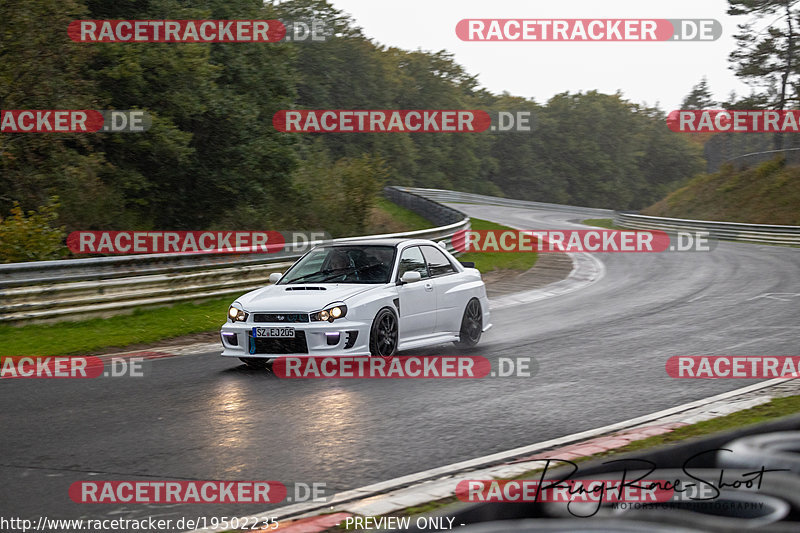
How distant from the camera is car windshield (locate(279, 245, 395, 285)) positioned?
10.4 meters

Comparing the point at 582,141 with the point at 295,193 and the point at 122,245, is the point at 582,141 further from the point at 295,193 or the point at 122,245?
the point at 122,245

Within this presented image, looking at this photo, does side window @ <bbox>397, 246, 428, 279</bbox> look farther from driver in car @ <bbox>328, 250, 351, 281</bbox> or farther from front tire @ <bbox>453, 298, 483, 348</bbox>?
front tire @ <bbox>453, 298, 483, 348</bbox>

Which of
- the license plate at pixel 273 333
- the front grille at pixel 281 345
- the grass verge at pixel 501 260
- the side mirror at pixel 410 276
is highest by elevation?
the side mirror at pixel 410 276

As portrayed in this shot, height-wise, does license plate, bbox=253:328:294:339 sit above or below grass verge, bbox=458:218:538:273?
below

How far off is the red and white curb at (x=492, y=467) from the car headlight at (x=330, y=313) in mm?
3459

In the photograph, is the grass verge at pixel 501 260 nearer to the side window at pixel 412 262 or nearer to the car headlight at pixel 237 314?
the side window at pixel 412 262

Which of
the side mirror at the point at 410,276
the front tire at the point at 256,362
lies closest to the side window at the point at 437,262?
the side mirror at the point at 410,276

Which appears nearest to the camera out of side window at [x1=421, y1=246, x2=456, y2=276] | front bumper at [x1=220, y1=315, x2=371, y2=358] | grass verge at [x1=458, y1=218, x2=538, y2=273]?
front bumper at [x1=220, y1=315, x2=371, y2=358]

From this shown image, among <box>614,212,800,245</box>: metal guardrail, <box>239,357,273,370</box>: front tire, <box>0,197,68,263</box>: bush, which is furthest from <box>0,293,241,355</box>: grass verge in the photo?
<box>614,212,800,245</box>: metal guardrail

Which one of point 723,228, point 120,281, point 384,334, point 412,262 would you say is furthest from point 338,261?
point 723,228

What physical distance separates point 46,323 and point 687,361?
8.87m

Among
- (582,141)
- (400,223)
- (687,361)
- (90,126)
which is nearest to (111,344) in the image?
(687,361)

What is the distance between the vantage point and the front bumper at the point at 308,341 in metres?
9.30

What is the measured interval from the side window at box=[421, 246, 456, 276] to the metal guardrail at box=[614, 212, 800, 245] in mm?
26682
